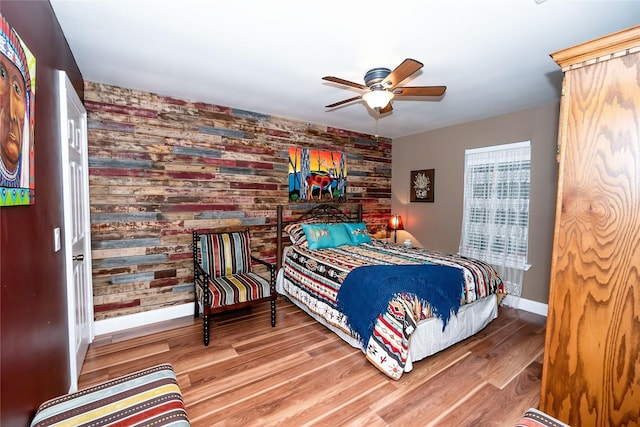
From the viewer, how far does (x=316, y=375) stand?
89.6 inches

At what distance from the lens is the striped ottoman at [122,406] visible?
1.17m

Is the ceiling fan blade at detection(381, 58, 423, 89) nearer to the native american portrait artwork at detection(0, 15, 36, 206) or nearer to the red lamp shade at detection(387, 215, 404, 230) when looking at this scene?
the native american portrait artwork at detection(0, 15, 36, 206)

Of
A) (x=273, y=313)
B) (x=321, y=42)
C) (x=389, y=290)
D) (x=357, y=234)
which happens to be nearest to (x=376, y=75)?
(x=321, y=42)

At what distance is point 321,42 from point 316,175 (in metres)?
2.37

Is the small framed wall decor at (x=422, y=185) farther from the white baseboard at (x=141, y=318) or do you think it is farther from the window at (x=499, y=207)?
the white baseboard at (x=141, y=318)

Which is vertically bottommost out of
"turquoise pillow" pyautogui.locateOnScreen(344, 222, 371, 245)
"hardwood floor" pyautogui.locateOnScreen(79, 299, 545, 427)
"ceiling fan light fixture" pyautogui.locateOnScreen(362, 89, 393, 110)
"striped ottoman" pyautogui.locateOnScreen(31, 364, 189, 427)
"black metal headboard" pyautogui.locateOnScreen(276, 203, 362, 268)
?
"hardwood floor" pyautogui.locateOnScreen(79, 299, 545, 427)

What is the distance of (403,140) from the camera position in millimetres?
5098

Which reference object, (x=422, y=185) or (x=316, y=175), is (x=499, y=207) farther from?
(x=316, y=175)

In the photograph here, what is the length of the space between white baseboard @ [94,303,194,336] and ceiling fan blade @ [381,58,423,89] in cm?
330

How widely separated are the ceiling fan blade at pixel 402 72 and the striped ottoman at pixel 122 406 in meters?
2.35

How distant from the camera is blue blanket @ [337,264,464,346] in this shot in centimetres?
232

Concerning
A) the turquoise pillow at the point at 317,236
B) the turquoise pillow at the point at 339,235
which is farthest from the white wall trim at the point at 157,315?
the turquoise pillow at the point at 339,235

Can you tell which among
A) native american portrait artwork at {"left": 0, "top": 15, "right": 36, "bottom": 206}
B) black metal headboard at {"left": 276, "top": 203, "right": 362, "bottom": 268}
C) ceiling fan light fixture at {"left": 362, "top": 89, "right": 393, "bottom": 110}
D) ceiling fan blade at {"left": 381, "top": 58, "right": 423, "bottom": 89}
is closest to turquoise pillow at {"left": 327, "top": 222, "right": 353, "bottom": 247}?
black metal headboard at {"left": 276, "top": 203, "right": 362, "bottom": 268}

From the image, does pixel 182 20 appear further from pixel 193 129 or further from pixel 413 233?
pixel 413 233
